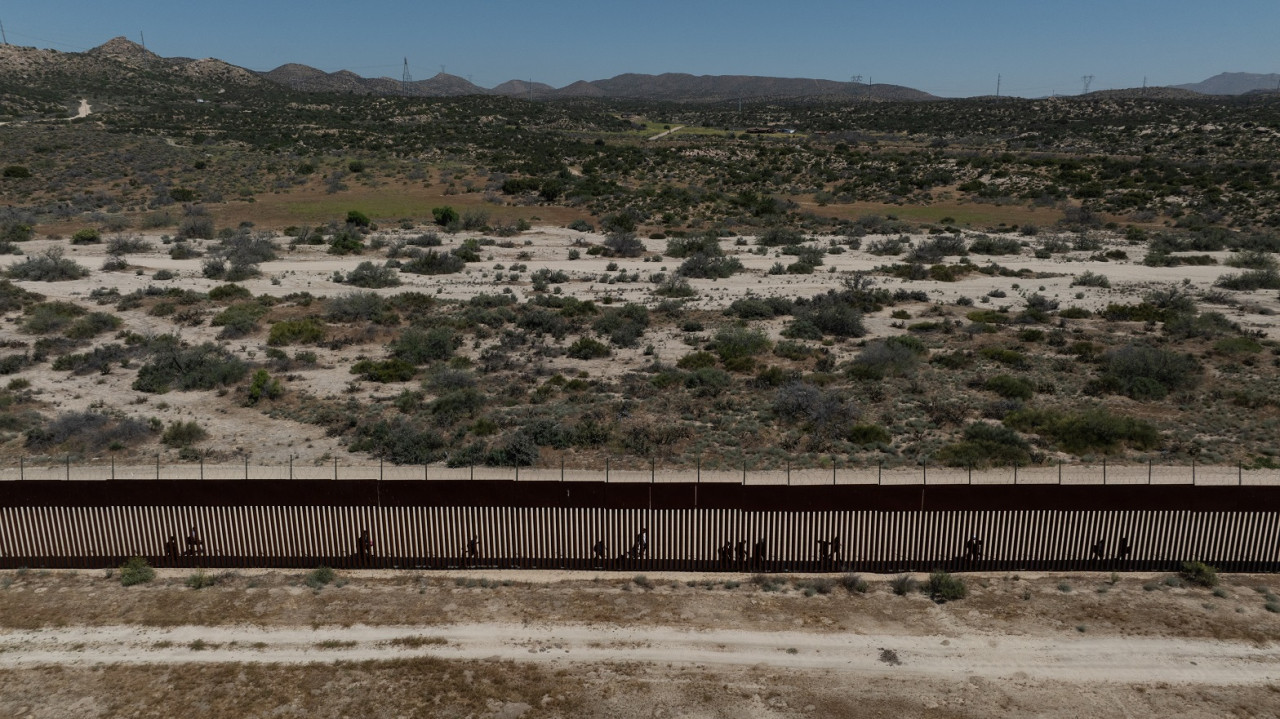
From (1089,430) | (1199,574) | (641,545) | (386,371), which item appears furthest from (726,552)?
(386,371)

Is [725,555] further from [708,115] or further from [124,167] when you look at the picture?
[708,115]

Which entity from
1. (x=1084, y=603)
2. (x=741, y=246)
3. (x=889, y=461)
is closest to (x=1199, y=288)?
(x=741, y=246)

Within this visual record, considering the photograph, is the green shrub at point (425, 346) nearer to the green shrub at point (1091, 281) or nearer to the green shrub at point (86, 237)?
the green shrub at point (1091, 281)

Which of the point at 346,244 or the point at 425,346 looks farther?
the point at 346,244

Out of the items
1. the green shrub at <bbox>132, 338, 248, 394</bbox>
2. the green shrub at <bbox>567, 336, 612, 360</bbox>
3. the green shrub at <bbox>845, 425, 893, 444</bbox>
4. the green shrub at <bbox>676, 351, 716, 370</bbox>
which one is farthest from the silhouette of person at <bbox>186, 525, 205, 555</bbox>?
the green shrub at <bbox>676, 351, 716, 370</bbox>

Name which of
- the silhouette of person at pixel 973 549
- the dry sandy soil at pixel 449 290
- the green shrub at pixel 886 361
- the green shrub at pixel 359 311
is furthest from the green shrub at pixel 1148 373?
the green shrub at pixel 359 311

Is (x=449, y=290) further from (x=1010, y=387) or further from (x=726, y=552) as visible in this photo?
(x=726, y=552)
